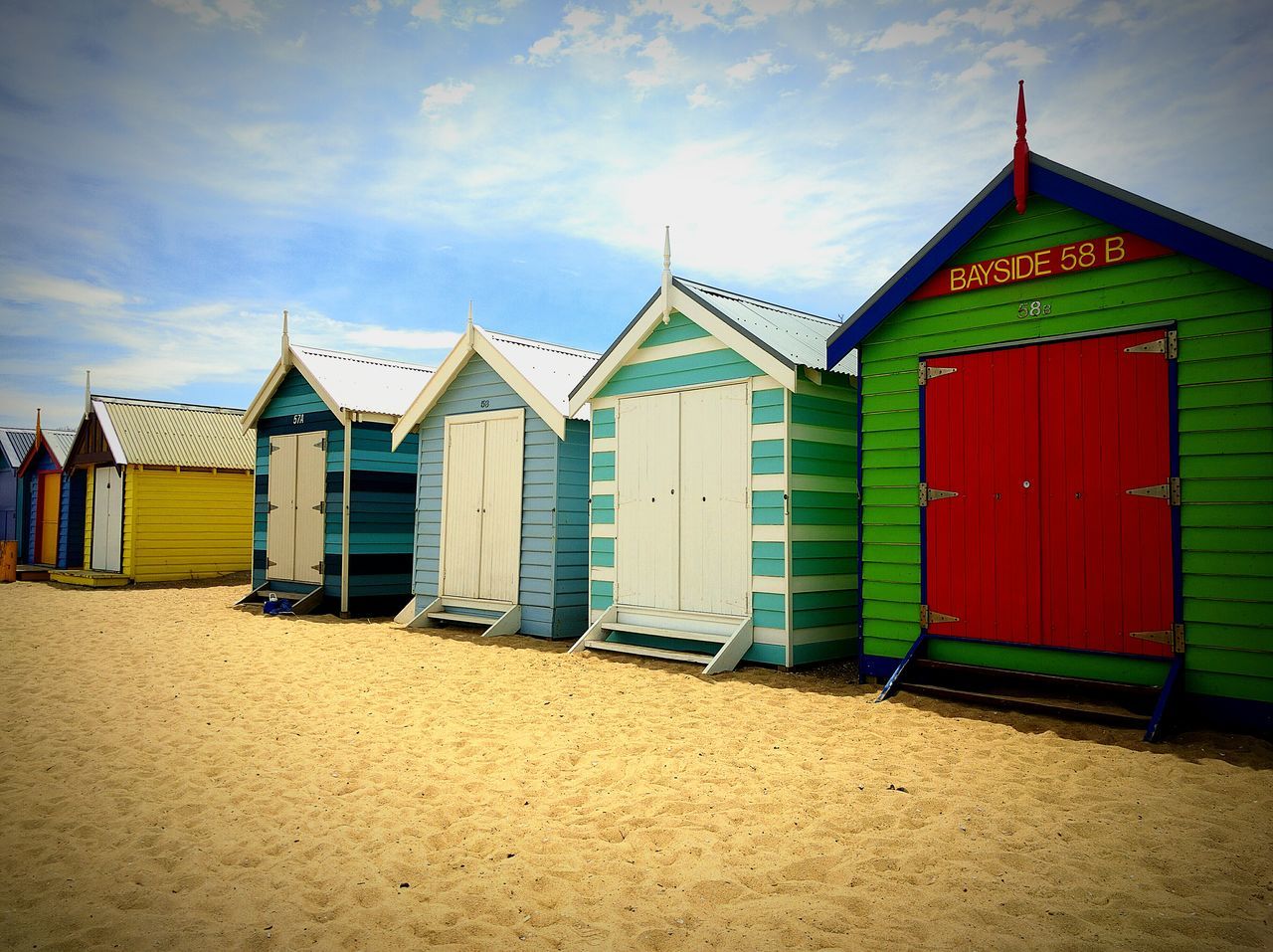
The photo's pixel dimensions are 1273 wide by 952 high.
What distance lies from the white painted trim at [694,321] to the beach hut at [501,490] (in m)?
0.49

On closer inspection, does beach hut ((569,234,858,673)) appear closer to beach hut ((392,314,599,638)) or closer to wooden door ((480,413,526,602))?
beach hut ((392,314,599,638))

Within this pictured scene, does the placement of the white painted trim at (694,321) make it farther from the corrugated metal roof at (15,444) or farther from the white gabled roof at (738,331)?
the corrugated metal roof at (15,444)

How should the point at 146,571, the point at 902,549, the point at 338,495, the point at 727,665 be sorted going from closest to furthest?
the point at 902,549, the point at 727,665, the point at 338,495, the point at 146,571

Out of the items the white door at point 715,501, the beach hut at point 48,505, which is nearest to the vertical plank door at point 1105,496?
the white door at point 715,501

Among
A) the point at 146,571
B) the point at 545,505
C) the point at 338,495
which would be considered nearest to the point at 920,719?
the point at 545,505

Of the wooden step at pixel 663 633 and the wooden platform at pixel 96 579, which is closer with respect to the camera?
the wooden step at pixel 663 633

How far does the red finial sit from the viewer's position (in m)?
6.52

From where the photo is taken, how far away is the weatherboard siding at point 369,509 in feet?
43.2

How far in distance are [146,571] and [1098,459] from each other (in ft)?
61.4

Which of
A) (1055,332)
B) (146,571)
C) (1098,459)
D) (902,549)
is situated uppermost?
(1055,332)

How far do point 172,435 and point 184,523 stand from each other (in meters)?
2.12

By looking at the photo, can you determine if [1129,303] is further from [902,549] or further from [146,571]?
[146,571]

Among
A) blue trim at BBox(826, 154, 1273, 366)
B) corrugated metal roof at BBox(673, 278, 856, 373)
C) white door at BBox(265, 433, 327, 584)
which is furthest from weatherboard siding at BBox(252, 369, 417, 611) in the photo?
blue trim at BBox(826, 154, 1273, 366)

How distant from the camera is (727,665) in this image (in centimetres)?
805
